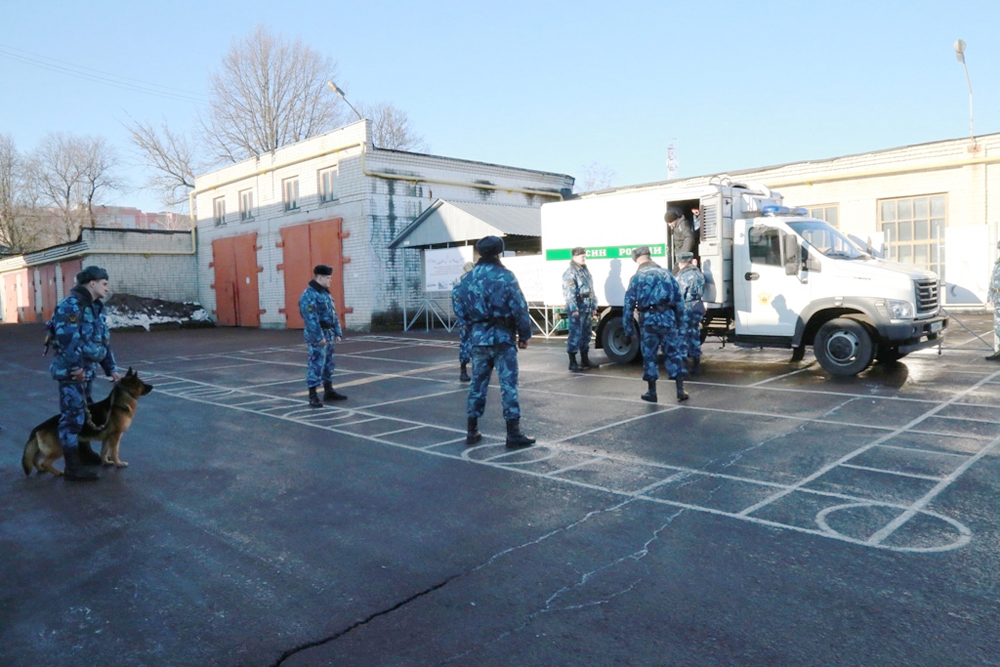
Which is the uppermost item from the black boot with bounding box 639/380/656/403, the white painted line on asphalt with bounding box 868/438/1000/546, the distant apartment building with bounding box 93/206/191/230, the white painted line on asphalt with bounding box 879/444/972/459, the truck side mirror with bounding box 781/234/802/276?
the distant apartment building with bounding box 93/206/191/230

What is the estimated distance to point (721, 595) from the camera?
11.9 ft

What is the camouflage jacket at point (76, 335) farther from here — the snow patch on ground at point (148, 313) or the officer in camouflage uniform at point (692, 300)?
the snow patch on ground at point (148, 313)

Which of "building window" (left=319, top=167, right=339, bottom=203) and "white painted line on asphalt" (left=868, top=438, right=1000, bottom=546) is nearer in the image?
"white painted line on asphalt" (left=868, top=438, right=1000, bottom=546)

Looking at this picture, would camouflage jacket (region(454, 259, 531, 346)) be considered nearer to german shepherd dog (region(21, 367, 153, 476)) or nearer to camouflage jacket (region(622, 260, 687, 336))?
camouflage jacket (region(622, 260, 687, 336))

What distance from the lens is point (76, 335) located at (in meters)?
6.33

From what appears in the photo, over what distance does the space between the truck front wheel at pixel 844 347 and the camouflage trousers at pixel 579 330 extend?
3684mm

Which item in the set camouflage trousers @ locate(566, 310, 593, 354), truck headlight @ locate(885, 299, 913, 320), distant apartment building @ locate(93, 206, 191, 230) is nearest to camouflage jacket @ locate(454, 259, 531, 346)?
camouflage trousers @ locate(566, 310, 593, 354)

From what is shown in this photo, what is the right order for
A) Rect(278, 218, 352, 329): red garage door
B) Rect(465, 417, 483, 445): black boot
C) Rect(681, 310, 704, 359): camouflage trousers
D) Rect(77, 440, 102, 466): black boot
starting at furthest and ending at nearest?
Rect(278, 218, 352, 329): red garage door < Rect(681, 310, 704, 359): camouflage trousers < Rect(465, 417, 483, 445): black boot < Rect(77, 440, 102, 466): black boot

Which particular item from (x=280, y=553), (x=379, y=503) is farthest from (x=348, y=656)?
(x=379, y=503)

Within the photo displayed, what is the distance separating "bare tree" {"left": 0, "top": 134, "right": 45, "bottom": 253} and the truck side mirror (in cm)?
5453

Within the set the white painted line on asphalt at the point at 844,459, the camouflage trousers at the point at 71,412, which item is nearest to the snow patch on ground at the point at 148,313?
the camouflage trousers at the point at 71,412

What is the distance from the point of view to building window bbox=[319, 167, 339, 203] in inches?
979

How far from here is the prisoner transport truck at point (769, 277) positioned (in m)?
10.4

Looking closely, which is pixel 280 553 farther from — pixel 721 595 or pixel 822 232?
pixel 822 232
